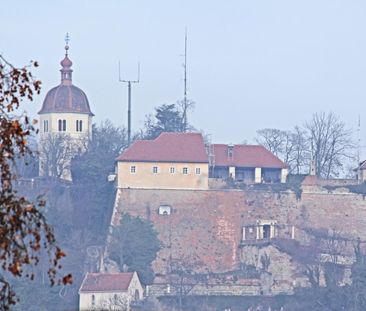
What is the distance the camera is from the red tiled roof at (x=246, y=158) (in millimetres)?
52875

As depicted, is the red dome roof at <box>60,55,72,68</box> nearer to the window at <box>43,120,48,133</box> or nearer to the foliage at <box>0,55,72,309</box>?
the window at <box>43,120,48,133</box>

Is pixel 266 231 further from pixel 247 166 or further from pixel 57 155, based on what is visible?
pixel 57 155

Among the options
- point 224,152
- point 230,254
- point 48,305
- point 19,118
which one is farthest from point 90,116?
point 19,118

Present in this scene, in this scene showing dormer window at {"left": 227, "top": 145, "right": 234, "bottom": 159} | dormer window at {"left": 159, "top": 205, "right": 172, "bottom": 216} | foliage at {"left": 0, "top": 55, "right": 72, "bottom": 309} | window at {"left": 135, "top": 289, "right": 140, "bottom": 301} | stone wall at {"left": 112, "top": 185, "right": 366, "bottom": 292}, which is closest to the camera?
foliage at {"left": 0, "top": 55, "right": 72, "bottom": 309}

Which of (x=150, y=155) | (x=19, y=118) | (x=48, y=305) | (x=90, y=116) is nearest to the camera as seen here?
(x=19, y=118)

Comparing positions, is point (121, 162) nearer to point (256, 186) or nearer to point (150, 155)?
point (150, 155)

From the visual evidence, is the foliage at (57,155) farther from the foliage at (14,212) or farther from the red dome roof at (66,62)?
the foliage at (14,212)

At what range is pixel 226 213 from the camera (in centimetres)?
5078

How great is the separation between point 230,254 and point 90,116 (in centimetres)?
1213

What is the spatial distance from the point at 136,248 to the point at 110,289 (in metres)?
3.39

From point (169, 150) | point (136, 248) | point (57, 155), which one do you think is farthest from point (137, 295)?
point (57, 155)

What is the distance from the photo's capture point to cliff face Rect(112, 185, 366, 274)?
49.9m

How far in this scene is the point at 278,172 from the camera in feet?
174

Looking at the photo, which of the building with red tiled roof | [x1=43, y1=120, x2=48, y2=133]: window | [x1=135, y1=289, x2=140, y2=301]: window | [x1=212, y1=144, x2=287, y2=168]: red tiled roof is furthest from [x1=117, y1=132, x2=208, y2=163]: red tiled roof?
[x1=43, y1=120, x2=48, y2=133]: window
